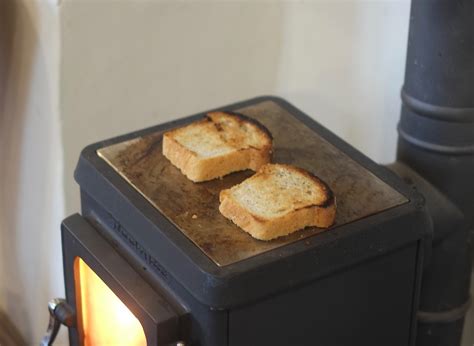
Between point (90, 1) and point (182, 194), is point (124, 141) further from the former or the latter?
point (90, 1)

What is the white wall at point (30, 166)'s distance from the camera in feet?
4.81

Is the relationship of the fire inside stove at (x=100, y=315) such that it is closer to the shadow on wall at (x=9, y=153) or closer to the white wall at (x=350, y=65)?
the shadow on wall at (x=9, y=153)

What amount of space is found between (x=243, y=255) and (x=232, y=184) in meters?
0.16

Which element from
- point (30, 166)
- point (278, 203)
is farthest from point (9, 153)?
point (278, 203)

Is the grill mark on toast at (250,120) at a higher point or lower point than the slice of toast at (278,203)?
higher

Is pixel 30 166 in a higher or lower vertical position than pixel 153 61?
lower

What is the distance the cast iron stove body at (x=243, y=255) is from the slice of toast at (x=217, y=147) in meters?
0.02

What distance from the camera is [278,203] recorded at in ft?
3.57

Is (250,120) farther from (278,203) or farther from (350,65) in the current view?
(350,65)

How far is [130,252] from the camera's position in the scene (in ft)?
3.73

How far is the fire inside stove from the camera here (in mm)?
1174

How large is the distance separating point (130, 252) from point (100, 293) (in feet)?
0.40

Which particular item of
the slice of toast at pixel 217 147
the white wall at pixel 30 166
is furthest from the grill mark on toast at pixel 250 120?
the white wall at pixel 30 166

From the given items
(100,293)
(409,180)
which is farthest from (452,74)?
(100,293)
